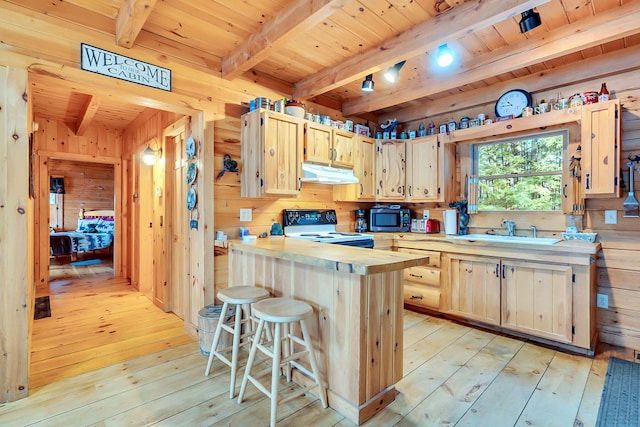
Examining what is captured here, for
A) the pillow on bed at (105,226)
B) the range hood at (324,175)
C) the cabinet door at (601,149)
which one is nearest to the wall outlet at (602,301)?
the cabinet door at (601,149)

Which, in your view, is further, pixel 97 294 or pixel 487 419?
pixel 97 294

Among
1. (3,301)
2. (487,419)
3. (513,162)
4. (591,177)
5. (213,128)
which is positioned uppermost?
(213,128)

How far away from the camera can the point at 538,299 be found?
272 centimetres

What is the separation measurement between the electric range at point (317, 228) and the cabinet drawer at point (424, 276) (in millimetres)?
609

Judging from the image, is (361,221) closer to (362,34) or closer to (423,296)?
(423,296)

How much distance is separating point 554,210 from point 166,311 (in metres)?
4.28

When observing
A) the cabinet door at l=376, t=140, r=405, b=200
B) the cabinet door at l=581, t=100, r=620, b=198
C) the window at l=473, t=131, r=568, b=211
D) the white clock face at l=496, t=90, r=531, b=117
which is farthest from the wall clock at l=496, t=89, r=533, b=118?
the cabinet door at l=376, t=140, r=405, b=200

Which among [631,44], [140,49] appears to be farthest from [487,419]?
[140,49]

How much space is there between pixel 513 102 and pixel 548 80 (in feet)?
1.08

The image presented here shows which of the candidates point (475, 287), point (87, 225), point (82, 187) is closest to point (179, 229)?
point (475, 287)

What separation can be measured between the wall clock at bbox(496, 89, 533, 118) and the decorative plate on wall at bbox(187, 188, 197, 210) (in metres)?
3.21

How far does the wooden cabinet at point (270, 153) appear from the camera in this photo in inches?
110

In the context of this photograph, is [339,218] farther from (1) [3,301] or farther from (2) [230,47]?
(1) [3,301]

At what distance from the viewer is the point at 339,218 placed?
4.06 meters
